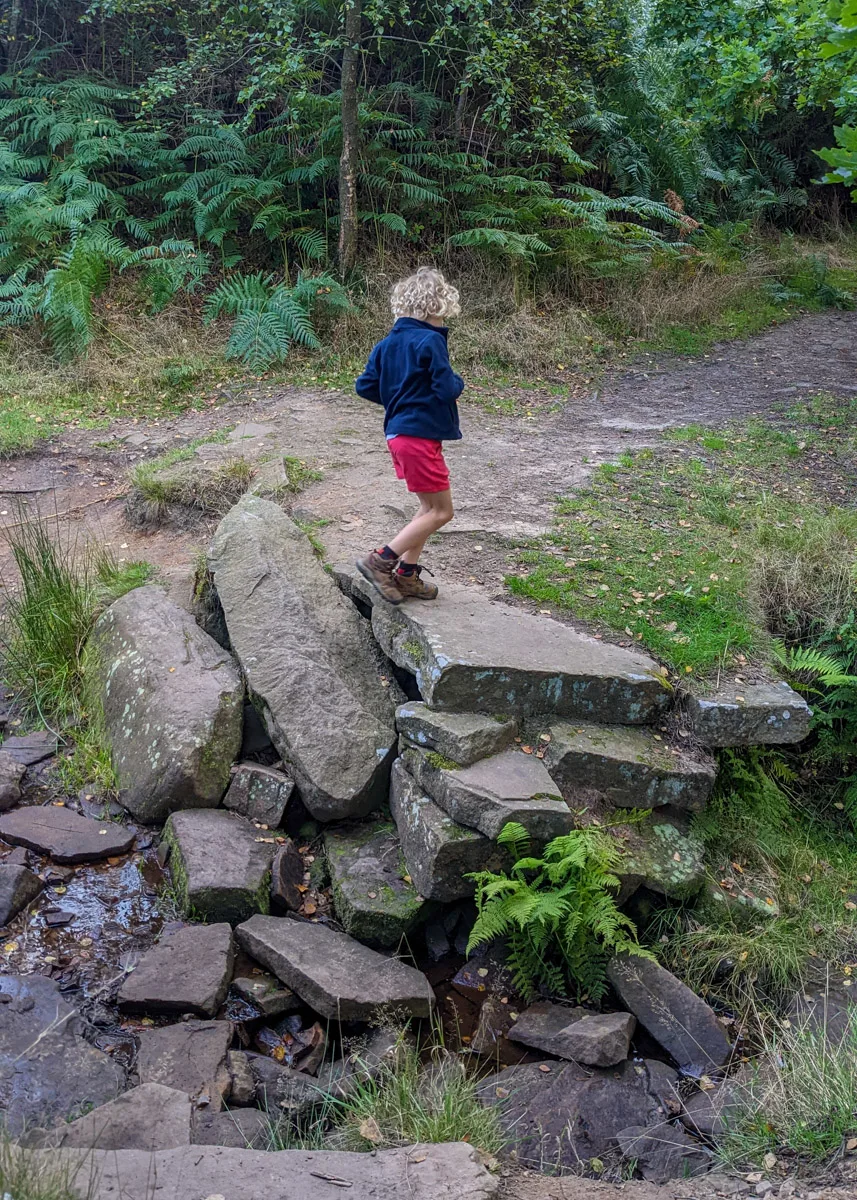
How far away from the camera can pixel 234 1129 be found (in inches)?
120

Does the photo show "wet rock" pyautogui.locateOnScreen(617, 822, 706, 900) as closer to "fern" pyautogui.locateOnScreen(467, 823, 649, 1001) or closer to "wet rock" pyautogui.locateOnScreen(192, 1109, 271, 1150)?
"fern" pyautogui.locateOnScreen(467, 823, 649, 1001)

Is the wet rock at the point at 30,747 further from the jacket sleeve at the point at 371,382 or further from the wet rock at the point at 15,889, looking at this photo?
the jacket sleeve at the point at 371,382

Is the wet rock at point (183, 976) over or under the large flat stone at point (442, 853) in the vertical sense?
under

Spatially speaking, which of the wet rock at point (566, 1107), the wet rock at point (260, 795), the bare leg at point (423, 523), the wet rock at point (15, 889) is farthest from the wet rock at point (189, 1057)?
the bare leg at point (423, 523)

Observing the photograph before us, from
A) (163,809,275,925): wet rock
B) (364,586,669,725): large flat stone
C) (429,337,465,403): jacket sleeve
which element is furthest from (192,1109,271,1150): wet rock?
(429,337,465,403): jacket sleeve

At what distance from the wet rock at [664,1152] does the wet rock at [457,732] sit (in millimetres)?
1584

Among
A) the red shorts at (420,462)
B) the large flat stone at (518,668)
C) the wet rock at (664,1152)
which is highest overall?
the red shorts at (420,462)

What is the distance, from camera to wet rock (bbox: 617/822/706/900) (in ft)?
13.6

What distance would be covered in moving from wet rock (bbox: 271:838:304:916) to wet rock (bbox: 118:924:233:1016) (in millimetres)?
322

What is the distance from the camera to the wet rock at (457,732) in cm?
423

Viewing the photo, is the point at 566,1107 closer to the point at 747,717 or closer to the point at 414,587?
the point at 747,717

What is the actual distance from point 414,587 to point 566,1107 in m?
2.47

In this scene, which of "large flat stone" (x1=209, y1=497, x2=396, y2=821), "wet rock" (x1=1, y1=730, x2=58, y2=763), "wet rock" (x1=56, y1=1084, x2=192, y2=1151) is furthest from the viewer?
"wet rock" (x1=1, y1=730, x2=58, y2=763)

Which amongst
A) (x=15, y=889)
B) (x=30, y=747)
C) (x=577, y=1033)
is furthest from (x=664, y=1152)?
(x=30, y=747)
